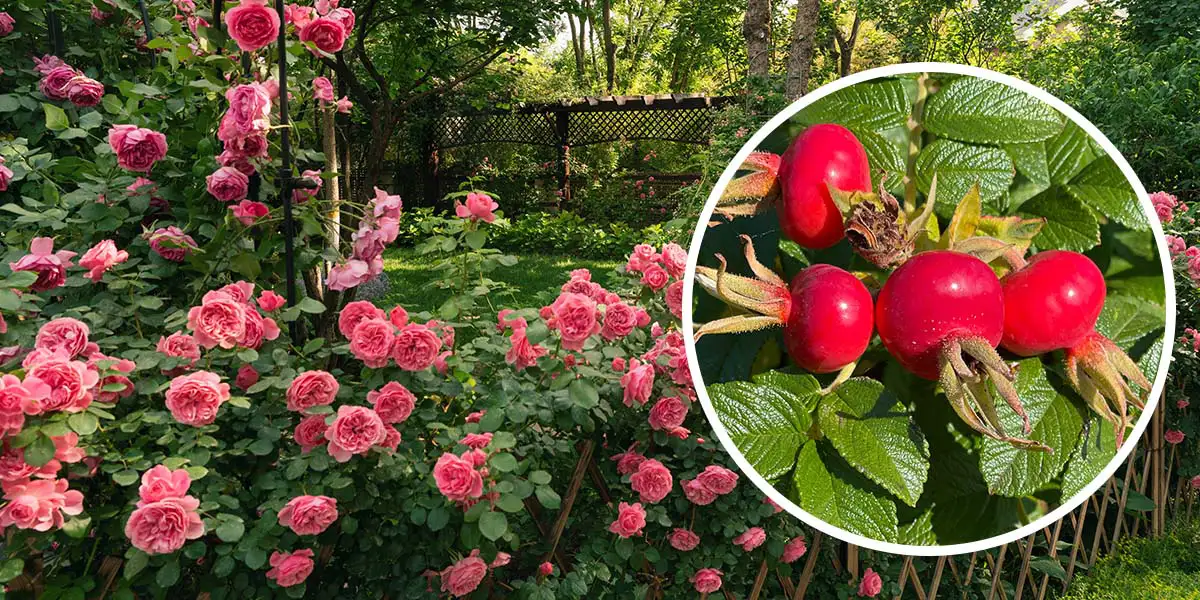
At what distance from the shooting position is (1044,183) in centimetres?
80

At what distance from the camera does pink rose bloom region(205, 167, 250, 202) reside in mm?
1569

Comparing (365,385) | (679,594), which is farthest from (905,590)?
(365,385)

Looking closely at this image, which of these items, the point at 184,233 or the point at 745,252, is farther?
the point at 184,233

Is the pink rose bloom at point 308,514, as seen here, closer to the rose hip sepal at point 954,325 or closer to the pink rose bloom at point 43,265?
the pink rose bloom at point 43,265

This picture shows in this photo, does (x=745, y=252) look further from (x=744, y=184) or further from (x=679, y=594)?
(x=679, y=594)

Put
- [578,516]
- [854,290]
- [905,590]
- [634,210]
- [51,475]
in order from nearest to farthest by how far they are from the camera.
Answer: [854,290], [51,475], [578,516], [905,590], [634,210]

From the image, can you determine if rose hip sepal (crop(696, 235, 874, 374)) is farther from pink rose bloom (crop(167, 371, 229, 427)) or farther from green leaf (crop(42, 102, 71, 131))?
green leaf (crop(42, 102, 71, 131))

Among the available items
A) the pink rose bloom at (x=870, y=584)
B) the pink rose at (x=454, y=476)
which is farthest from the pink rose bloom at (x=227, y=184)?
the pink rose bloom at (x=870, y=584)

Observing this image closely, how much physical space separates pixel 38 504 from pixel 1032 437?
1.28m

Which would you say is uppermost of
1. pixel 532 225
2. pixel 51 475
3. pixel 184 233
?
pixel 184 233

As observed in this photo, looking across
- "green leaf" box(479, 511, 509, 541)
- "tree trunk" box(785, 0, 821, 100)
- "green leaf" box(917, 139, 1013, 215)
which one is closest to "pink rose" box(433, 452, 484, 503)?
"green leaf" box(479, 511, 509, 541)

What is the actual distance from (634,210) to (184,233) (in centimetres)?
957

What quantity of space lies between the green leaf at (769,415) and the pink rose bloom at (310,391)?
0.74 metres

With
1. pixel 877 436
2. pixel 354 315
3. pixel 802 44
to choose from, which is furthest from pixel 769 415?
pixel 802 44
